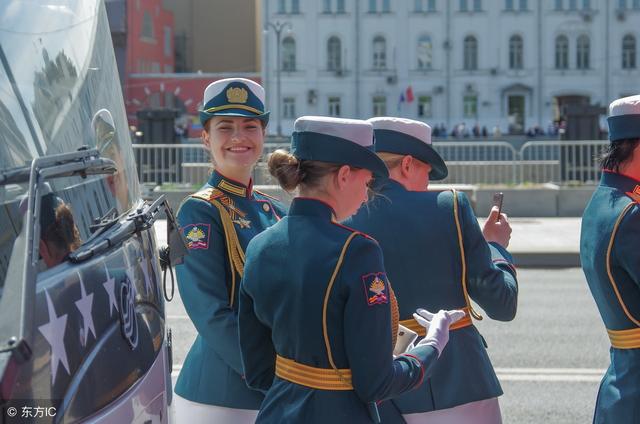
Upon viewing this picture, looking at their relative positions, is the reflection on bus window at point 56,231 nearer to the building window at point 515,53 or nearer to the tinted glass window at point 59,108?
the tinted glass window at point 59,108

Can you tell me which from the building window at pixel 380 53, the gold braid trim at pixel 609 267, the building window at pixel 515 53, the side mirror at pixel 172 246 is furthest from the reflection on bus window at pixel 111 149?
the building window at pixel 515 53

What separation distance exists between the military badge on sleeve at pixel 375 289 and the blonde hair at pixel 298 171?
304 mm

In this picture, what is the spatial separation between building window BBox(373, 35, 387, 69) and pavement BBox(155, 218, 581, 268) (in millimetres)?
51212

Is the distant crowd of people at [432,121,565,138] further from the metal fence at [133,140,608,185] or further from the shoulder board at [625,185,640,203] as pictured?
the shoulder board at [625,185,640,203]

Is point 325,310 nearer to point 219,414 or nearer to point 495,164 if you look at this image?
point 219,414

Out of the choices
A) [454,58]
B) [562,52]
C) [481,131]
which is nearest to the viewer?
[481,131]

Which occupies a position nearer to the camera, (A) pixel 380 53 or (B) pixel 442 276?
(B) pixel 442 276

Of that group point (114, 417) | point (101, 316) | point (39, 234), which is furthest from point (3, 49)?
point (114, 417)

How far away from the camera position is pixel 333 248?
8.13 ft

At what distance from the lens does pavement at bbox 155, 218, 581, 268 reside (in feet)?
47.7

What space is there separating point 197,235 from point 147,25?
70.6m

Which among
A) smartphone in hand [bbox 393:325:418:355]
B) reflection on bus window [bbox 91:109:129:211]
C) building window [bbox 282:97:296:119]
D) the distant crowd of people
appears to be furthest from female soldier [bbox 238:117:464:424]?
building window [bbox 282:97:296:119]

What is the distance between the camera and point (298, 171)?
2.61 meters

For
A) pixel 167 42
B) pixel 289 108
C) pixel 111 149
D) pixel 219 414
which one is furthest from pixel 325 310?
pixel 167 42
